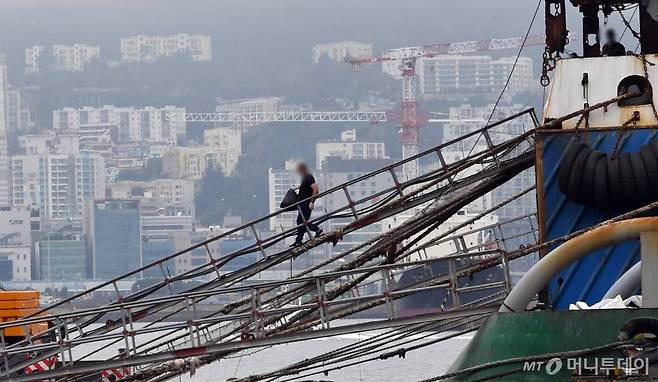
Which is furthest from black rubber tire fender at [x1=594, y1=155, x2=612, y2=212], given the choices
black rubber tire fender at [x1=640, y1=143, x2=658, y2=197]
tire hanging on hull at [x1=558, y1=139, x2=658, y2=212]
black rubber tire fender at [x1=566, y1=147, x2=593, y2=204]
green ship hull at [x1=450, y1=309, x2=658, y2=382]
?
green ship hull at [x1=450, y1=309, x2=658, y2=382]

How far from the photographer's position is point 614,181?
832 inches

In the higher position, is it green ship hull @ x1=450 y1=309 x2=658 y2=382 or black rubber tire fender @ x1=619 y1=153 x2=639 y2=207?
black rubber tire fender @ x1=619 y1=153 x2=639 y2=207

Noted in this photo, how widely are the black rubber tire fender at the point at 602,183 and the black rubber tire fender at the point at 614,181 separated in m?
0.03

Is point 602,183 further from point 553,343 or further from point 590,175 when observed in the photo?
point 553,343

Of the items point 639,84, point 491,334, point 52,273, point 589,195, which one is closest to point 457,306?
point 589,195

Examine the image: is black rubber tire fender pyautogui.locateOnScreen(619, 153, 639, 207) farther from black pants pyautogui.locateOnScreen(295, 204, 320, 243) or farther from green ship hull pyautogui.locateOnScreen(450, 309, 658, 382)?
green ship hull pyautogui.locateOnScreen(450, 309, 658, 382)

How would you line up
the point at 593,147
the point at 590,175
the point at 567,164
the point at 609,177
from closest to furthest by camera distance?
the point at 609,177, the point at 590,175, the point at 567,164, the point at 593,147

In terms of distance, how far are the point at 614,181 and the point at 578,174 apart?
1.45 ft

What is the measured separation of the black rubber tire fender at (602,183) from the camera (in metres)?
21.2

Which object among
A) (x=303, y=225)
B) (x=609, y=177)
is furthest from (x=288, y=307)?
(x=609, y=177)

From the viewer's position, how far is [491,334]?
11.8m

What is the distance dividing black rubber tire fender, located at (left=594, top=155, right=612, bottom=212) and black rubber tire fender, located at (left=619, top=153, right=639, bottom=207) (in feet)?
0.59

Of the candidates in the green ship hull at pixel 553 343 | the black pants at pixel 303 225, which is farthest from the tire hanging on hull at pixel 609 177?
the green ship hull at pixel 553 343

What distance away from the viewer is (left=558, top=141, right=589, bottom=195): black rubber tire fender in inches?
846
